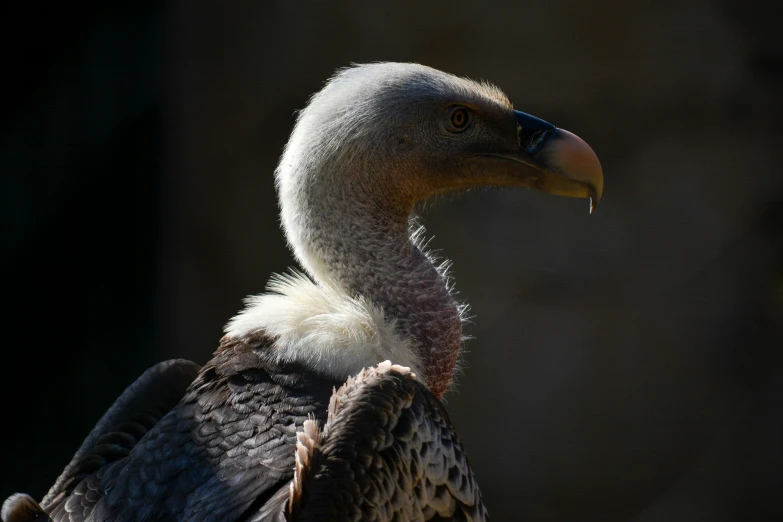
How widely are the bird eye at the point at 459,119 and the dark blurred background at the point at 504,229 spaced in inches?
83.4

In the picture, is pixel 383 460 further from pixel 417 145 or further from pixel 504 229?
pixel 504 229

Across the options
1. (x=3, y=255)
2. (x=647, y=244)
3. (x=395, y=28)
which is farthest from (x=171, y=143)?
(x=647, y=244)

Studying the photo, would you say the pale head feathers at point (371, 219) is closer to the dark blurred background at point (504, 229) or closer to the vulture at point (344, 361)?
the vulture at point (344, 361)

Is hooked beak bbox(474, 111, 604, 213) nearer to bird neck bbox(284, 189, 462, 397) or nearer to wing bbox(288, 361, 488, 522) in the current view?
bird neck bbox(284, 189, 462, 397)

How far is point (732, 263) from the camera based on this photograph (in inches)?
191

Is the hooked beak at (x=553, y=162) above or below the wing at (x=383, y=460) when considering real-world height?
above

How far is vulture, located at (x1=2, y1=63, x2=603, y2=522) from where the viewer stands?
6.69 feet

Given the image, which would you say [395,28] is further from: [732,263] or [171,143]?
[732,263]

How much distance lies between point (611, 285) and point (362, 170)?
2641 mm

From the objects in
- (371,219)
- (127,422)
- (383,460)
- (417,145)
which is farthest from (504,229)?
(383,460)

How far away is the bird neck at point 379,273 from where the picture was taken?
2.56 meters

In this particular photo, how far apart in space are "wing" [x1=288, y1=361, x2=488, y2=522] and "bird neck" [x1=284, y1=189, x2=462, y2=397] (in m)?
0.29

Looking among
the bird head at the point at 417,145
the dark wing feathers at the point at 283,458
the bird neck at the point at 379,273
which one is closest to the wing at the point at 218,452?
the dark wing feathers at the point at 283,458

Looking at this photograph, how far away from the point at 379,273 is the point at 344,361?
33 cm
